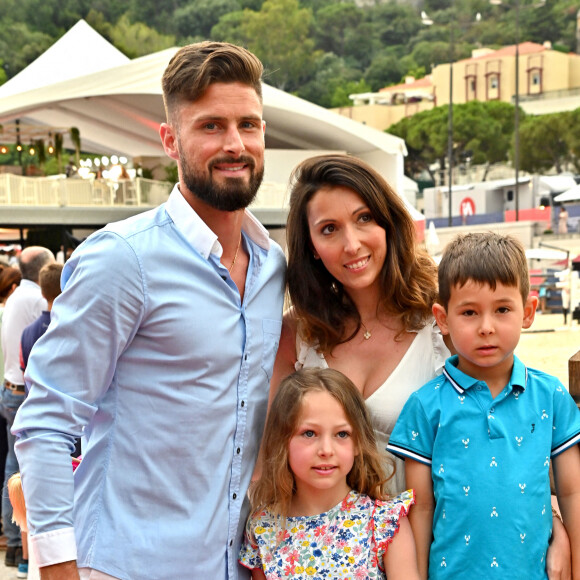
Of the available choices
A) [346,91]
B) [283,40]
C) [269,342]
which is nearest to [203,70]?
[269,342]

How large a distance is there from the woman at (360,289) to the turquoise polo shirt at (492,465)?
0.25 metres

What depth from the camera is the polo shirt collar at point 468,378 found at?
2.19m

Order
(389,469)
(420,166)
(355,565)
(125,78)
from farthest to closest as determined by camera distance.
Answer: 1. (420,166)
2. (125,78)
3. (389,469)
4. (355,565)

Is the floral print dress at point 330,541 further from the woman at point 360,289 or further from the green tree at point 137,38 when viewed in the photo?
the green tree at point 137,38

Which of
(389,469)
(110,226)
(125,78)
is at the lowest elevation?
(389,469)

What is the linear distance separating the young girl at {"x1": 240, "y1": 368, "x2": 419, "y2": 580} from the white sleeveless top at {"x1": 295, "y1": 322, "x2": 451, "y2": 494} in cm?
8

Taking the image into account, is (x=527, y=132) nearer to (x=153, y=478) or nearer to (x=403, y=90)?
(x=403, y=90)

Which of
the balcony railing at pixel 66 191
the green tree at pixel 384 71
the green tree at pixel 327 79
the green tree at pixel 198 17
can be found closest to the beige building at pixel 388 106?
the green tree at pixel 327 79

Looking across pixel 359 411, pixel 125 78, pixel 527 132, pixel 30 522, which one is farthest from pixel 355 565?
pixel 527 132

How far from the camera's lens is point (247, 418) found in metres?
2.28

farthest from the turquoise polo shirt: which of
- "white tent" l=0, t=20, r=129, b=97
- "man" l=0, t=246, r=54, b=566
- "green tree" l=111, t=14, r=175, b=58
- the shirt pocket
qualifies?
"green tree" l=111, t=14, r=175, b=58

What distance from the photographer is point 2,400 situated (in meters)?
6.17

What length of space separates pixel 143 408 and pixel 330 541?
645 millimetres

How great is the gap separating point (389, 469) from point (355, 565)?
32 centimetres
